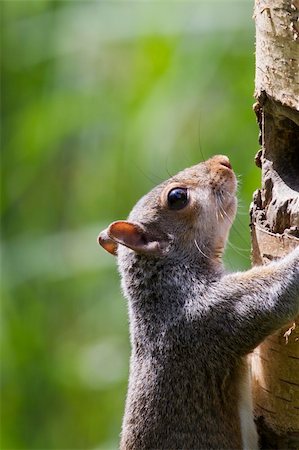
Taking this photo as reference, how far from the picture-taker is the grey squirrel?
4.04 meters

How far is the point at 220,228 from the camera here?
4.52 meters

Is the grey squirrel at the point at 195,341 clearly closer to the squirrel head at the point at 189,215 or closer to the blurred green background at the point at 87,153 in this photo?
the squirrel head at the point at 189,215

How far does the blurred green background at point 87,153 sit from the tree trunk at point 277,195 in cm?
206

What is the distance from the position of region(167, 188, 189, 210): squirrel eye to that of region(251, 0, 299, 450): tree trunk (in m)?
0.44

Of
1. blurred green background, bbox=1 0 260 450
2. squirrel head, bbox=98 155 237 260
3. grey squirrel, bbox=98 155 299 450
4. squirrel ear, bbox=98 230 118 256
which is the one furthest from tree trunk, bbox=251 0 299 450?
blurred green background, bbox=1 0 260 450

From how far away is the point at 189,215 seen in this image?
4.53 m

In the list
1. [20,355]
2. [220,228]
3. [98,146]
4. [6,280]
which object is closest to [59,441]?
[20,355]

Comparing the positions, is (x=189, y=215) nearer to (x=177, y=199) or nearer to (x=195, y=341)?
(x=177, y=199)

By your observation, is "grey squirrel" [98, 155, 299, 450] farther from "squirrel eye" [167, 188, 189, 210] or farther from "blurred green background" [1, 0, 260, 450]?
"blurred green background" [1, 0, 260, 450]

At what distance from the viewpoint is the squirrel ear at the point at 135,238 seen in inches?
168

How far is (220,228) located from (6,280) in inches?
110

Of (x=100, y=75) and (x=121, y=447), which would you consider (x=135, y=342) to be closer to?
(x=121, y=447)

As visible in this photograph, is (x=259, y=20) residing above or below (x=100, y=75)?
below

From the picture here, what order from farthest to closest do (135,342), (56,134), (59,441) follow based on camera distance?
1. (59,441)
2. (56,134)
3. (135,342)
